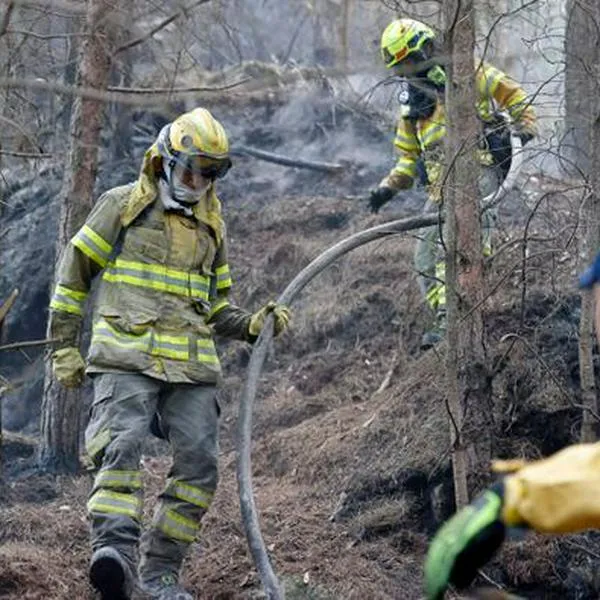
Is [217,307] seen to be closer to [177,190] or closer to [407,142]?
[177,190]

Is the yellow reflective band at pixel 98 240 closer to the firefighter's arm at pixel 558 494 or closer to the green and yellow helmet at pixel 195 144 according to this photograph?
the green and yellow helmet at pixel 195 144

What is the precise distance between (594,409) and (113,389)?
2.58 metres

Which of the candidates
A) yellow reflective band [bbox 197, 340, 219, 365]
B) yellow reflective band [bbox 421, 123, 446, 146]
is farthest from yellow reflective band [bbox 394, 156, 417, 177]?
yellow reflective band [bbox 197, 340, 219, 365]

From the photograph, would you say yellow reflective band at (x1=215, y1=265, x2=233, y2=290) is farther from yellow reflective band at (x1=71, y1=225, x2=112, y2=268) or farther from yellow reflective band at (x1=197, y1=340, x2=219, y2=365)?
yellow reflective band at (x1=71, y1=225, x2=112, y2=268)

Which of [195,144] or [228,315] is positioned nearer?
[195,144]

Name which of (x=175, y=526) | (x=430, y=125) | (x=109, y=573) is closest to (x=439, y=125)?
(x=430, y=125)

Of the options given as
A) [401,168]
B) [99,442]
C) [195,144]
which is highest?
[401,168]

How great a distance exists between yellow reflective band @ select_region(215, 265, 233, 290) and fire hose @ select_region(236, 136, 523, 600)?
0.31 meters

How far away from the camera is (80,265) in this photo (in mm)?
7148

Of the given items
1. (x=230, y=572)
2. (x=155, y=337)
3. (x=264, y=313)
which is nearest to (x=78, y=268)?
(x=155, y=337)

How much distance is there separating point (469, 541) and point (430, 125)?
6.17 metres

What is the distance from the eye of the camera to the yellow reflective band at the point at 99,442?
22.8 ft

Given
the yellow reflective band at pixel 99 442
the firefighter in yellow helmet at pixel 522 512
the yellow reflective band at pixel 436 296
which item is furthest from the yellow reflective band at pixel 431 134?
the firefighter in yellow helmet at pixel 522 512

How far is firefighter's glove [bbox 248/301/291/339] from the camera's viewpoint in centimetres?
750
